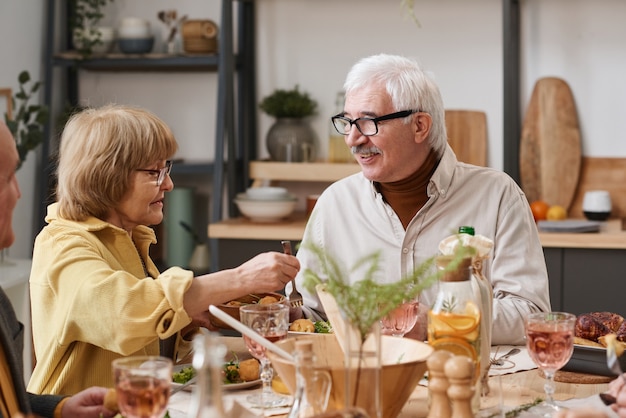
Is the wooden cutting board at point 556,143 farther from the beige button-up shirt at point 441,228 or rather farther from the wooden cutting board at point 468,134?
the beige button-up shirt at point 441,228

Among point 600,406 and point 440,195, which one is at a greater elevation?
point 440,195

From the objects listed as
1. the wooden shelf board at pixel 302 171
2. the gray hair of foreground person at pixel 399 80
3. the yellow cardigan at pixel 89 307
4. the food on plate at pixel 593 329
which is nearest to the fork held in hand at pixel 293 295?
the yellow cardigan at pixel 89 307

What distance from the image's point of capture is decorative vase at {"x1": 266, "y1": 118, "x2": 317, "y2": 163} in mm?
4457

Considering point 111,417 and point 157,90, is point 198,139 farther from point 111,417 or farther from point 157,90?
point 111,417

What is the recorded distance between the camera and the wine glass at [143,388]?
1.36m

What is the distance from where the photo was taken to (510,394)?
1.81 m

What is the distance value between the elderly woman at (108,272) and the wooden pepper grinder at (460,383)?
0.63 meters

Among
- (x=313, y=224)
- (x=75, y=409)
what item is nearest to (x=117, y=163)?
(x=75, y=409)

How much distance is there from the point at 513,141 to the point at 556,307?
81cm

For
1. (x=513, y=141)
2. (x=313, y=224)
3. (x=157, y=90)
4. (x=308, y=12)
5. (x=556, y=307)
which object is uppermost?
(x=308, y=12)

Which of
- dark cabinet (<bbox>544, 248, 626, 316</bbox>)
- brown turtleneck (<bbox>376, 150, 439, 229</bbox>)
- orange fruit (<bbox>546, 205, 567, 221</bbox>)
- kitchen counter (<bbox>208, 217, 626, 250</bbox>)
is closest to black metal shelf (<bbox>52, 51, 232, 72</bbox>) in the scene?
kitchen counter (<bbox>208, 217, 626, 250</bbox>)

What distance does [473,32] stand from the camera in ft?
14.5

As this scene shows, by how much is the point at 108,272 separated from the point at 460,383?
0.80 m

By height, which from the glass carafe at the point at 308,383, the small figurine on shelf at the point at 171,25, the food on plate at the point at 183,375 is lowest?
the food on plate at the point at 183,375
